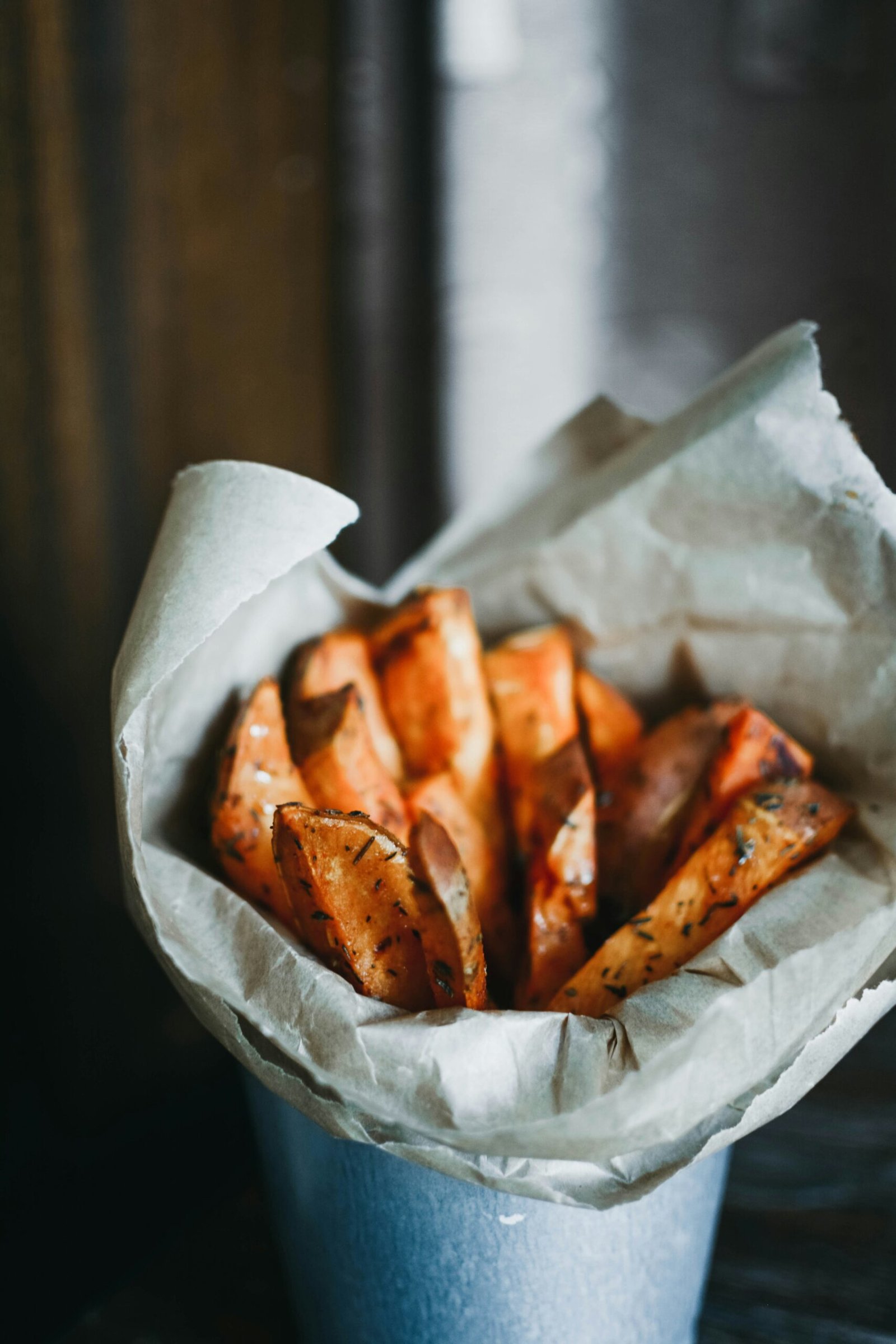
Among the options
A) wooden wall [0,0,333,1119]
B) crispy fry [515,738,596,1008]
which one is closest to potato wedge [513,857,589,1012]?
crispy fry [515,738,596,1008]

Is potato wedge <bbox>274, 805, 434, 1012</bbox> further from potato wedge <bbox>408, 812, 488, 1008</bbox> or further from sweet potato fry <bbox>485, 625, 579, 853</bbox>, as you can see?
sweet potato fry <bbox>485, 625, 579, 853</bbox>

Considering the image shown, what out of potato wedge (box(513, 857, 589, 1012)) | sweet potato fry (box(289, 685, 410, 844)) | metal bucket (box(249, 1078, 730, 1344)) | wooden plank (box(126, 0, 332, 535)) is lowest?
metal bucket (box(249, 1078, 730, 1344))

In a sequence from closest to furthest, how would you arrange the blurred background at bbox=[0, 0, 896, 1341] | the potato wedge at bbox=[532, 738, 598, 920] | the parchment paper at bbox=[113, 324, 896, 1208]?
the parchment paper at bbox=[113, 324, 896, 1208]
the potato wedge at bbox=[532, 738, 598, 920]
the blurred background at bbox=[0, 0, 896, 1341]

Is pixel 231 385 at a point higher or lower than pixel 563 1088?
higher

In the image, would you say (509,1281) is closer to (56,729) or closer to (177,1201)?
(177,1201)

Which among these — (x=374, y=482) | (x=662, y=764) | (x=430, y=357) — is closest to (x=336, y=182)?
(x=430, y=357)

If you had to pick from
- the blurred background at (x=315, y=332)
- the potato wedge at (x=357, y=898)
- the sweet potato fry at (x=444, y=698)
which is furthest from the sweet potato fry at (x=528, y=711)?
the blurred background at (x=315, y=332)

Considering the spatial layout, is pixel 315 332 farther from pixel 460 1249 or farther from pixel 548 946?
pixel 460 1249
